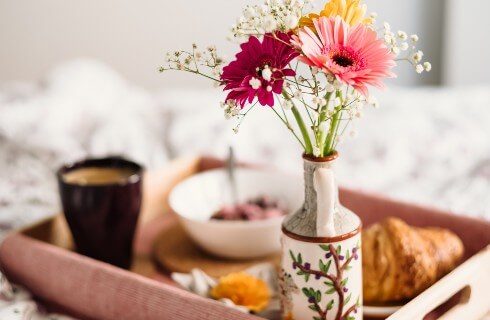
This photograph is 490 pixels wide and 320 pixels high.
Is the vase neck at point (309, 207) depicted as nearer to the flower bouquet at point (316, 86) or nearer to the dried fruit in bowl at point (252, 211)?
the flower bouquet at point (316, 86)

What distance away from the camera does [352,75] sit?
66 centimetres

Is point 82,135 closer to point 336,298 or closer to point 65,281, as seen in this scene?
point 65,281

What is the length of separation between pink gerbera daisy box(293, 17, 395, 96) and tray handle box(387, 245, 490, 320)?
278 mm

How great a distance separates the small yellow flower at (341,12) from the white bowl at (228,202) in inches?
15.9

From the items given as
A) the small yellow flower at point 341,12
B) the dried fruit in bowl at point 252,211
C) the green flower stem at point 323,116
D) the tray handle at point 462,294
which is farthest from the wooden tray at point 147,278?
the small yellow flower at point 341,12

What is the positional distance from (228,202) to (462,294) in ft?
1.59

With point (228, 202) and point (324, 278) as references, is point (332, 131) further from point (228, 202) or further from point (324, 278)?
point (228, 202)

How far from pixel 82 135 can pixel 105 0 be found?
93 centimetres

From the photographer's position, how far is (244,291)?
0.91 meters

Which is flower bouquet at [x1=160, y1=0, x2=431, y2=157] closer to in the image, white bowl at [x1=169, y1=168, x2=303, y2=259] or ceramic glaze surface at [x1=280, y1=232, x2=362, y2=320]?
ceramic glaze surface at [x1=280, y1=232, x2=362, y2=320]

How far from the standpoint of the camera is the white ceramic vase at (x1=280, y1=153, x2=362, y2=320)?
29.6 inches

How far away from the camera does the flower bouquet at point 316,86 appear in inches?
26.9

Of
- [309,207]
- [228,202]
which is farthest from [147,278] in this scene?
[228,202]

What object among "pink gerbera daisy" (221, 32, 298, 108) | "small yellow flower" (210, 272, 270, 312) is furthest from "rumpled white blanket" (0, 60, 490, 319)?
A: "pink gerbera daisy" (221, 32, 298, 108)
